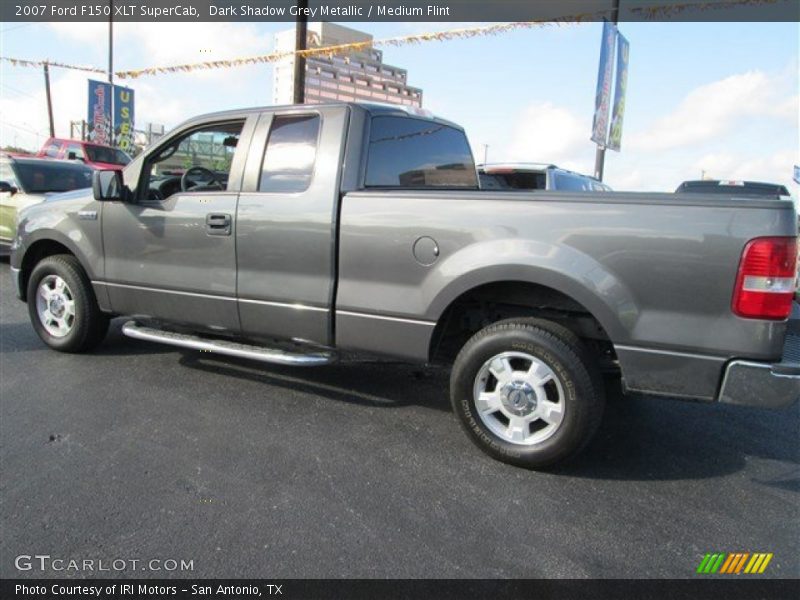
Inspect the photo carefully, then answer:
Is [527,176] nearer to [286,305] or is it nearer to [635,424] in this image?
[635,424]

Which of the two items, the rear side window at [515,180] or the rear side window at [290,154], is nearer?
the rear side window at [290,154]

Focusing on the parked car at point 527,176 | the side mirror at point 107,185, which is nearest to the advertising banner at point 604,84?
the parked car at point 527,176

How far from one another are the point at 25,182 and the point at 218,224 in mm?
6417

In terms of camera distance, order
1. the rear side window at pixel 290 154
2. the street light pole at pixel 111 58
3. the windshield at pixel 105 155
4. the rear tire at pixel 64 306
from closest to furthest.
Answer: the rear side window at pixel 290 154 < the rear tire at pixel 64 306 < the windshield at pixel 105 155 < the street light pole at pixel 111 58

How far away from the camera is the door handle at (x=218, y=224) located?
386 centimetres

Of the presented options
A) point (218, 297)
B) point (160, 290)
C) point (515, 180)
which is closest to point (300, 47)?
point (515, 180)

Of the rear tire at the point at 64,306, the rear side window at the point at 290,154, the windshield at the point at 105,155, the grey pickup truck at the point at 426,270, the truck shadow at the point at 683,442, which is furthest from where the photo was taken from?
the windshield at the point at 105,155

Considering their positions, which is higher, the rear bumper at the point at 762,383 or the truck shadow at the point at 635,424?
the rear bumper at the point at 762,383

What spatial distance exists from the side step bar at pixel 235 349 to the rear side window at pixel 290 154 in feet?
3.40

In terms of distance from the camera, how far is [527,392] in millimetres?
3115

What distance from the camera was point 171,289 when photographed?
416cm

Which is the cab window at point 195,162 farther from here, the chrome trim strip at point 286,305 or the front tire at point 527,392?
the front tire at point 527,392

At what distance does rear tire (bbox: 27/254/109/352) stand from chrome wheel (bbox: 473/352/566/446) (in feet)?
10.6

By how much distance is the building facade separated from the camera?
44.1 ft
